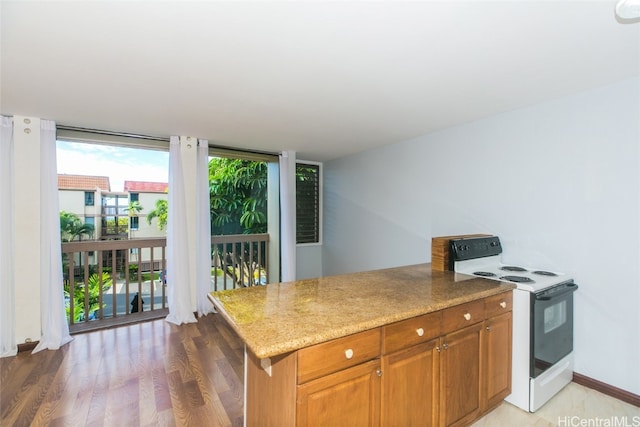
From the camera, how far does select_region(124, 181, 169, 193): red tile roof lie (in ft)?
11.5

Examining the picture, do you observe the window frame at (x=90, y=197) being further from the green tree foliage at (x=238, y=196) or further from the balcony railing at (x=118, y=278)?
the green tree foliage at (x=238, y=196)

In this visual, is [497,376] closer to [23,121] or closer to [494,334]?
[494,334]

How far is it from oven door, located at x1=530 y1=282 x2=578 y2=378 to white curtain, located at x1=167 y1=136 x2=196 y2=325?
3.41m

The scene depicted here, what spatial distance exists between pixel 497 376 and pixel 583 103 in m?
2.12

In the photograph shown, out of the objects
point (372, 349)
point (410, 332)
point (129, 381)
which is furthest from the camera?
point (129, 381)

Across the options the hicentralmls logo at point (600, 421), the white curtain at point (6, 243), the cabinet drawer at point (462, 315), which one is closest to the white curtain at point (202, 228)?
the white curtain at point (6, 243)

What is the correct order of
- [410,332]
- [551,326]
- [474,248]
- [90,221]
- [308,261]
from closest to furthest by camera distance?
[410,332] < [551,326] < [474,248] < [90,221] < [308,261]

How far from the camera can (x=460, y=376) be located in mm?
1689

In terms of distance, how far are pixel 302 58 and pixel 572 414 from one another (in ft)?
9.49

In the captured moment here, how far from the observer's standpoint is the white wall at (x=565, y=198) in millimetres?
2004

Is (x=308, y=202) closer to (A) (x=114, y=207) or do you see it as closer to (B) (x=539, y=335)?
(A) (x=114, y=207)

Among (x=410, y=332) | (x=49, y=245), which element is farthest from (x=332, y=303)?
(x=49, y=245)

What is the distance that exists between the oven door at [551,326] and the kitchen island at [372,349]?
148 mm

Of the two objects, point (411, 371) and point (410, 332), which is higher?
point (410, 332)
